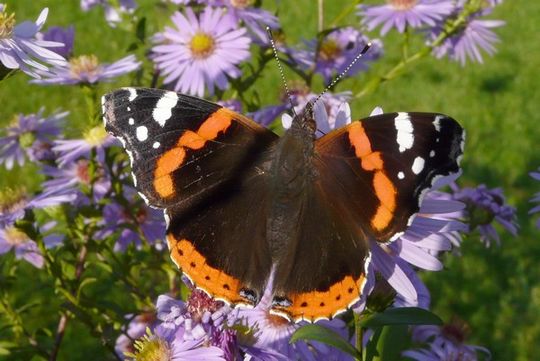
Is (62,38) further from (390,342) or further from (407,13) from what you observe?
(390,342)

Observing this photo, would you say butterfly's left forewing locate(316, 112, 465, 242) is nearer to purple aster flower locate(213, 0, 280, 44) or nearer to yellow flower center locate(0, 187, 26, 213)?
purple aster flower locate(213, 0, 280, 44)

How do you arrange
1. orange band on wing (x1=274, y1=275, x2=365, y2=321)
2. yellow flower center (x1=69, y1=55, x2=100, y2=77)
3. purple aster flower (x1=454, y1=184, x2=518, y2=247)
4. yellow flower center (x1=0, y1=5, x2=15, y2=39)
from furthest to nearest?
purple aster flower (x1=454, y1=184, x2=518, y2=247) → yellow flower center (x1=69, y1=55, x2=100, y2=77) → yellow flower center (x1=0, y1=5, x2=15, y2=39) → orange band on wing (x1=274, y1=275, x2=365, y2=321)

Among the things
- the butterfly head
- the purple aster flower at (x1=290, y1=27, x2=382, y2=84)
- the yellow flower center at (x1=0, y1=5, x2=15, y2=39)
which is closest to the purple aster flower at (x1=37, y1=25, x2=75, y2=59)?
the yellow flower center at (x1=0, y1=5, x2=15, y2=39)

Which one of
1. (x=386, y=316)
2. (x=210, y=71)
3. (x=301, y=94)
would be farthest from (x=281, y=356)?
(x=301, y=94)

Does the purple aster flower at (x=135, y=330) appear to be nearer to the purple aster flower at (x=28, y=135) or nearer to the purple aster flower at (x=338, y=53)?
the purple aster flower at (x=28, y=135)

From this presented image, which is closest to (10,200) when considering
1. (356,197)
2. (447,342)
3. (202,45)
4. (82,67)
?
(82,67)

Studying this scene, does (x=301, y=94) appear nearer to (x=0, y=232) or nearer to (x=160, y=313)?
(x=0, y=232)
